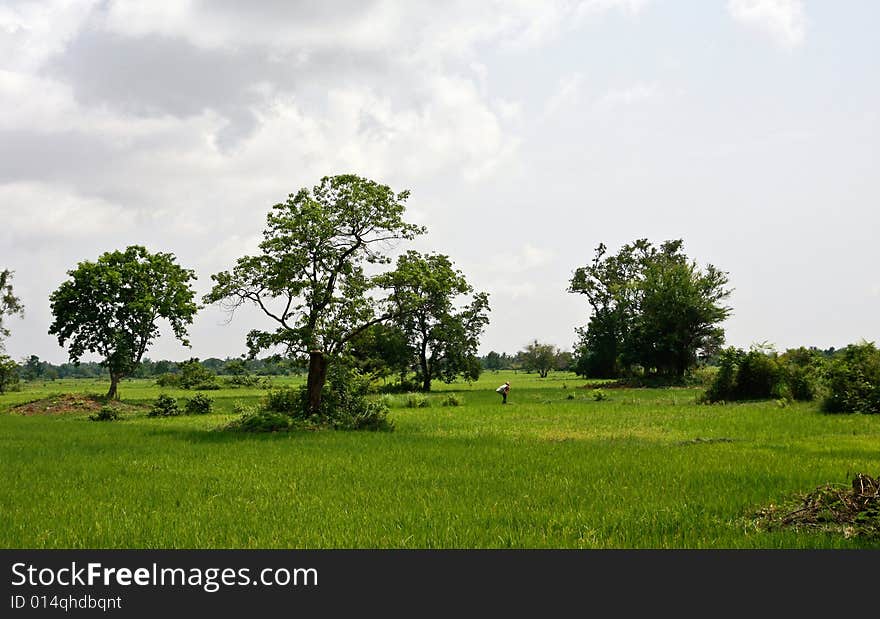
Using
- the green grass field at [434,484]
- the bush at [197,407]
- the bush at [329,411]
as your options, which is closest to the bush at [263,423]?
the bush at [329,411]

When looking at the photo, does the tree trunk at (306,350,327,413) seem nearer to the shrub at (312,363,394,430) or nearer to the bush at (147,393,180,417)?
the shrub at (312,363,394,430)

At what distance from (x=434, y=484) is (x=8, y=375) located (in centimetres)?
7928

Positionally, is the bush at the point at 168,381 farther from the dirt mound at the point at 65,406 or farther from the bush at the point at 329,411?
the bush at the point at 329,411

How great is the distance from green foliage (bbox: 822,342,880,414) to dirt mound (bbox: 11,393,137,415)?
133 ft

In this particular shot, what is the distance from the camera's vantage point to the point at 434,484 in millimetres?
13109

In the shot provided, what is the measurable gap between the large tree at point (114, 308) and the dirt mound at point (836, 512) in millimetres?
48936

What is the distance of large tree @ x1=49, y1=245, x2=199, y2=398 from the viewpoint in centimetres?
5022

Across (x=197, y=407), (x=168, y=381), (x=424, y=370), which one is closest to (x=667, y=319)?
(x=424, y=370)

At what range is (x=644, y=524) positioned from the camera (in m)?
9.48

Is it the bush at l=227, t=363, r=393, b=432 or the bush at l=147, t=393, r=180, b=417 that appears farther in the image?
the bush at l=147, t=393, r=180, b=417

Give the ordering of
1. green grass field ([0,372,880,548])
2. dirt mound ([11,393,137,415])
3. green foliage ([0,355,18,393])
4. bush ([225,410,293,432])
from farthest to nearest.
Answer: green foliage ([0,355,18,393]) < dirt mound ([11,393,137,415]) < bush ([225,410,293,432]) < green grass field ([0,372,880,548])

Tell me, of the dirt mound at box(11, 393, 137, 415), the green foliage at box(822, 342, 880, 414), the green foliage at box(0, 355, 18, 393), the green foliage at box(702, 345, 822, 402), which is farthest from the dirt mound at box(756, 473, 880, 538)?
the green foliage at box(0, 355, 18, 393)

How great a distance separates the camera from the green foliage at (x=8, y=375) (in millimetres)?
62191
